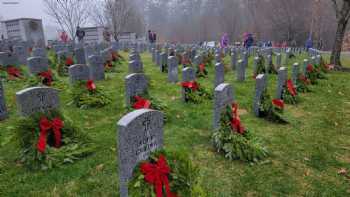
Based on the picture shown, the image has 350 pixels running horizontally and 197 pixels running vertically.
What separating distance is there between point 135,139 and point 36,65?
6411 millimetres

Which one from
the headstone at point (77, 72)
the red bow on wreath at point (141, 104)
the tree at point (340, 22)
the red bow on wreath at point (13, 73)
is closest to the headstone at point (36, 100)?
the red bow on wreath at point (141, 104)

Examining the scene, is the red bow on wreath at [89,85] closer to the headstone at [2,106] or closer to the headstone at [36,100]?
the headstone at [2,106]

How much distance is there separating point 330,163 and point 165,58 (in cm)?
909

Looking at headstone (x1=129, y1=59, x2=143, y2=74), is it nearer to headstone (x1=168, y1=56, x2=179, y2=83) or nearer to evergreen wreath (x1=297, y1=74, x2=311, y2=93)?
headstone (x1=168, y1=56, x2=179, y2=83)

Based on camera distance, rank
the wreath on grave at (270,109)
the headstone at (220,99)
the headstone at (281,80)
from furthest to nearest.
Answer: the headstone at (281,80), the wreath on grave at (270,109), the headstone at (220,99)

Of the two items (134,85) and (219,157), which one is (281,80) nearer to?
(219,157)

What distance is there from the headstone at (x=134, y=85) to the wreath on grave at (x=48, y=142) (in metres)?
1.35

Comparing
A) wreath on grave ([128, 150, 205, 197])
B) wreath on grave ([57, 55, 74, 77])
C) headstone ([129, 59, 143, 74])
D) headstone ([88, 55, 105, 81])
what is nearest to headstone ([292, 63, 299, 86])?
headstone ([129, 59, 143, 74])

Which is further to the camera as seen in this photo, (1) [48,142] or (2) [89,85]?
(2) [89,85]

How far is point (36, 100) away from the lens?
4246mm

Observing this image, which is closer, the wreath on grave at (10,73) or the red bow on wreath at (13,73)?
the wreath on grave at (10,73)

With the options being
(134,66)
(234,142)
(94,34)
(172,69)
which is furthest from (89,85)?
(94,34)

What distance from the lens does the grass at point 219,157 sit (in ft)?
12.0

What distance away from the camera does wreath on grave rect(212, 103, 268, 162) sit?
4.43m
